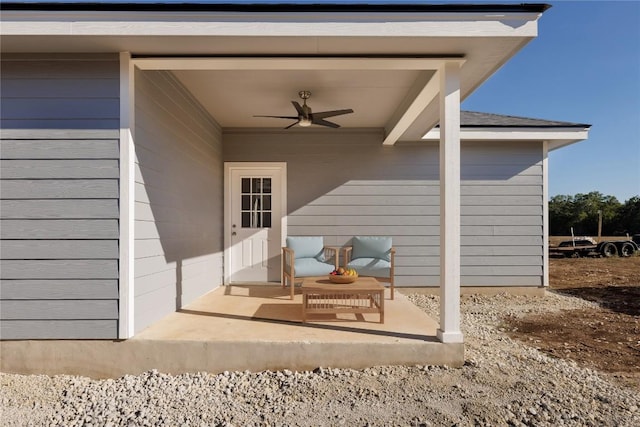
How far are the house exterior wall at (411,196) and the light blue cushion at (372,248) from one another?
290 millimetres

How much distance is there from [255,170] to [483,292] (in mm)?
4094

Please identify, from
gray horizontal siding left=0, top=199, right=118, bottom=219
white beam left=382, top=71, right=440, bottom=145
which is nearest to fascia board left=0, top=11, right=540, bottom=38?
white beam left=382, top=71, right=440, bottom=145

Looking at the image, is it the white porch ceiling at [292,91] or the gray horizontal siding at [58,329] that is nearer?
the gray horizontal siding at [58,329]

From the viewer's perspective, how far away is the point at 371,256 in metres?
5.23

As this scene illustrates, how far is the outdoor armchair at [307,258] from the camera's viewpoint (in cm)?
459

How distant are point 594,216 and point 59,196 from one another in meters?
21.2

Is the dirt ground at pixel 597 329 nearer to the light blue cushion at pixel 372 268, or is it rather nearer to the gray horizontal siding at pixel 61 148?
the light blue cushion at pixel 372 268

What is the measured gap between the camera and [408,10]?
2523mm

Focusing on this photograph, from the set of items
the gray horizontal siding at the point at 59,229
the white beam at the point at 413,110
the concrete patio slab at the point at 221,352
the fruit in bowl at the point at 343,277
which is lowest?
the concrete patio slab at the point at 221,352

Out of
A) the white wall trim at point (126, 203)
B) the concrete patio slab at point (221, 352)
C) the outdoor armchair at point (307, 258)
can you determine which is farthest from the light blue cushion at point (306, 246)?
the white wall trim at point (126, 203)

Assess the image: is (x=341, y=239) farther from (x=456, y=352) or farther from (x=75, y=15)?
(x=75, y=15)

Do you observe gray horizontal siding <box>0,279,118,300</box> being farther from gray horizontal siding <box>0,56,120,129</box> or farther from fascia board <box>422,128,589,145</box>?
fascia board <box>422,128,589,145</box>

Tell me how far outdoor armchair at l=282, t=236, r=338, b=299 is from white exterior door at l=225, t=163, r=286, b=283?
45 cm

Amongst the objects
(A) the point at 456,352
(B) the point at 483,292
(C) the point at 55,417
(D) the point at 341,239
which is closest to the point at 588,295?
(B) the point at 483,292
